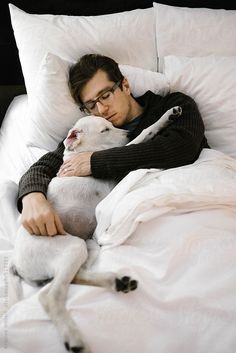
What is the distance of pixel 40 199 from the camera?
1.37 m

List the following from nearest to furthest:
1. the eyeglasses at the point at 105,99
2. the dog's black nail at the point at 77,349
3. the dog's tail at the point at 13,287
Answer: the dog's black nail at the point at 77,349 → the dog's tail at the point at 13,287 → the eyeglasses at the point at 105,99

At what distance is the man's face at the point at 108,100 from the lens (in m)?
1.67

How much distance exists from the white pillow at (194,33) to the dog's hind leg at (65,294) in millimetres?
1374

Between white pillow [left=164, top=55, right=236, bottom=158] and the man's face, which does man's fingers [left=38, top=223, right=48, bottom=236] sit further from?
white pillow [left=164, top=55, right=236, bottom=158]

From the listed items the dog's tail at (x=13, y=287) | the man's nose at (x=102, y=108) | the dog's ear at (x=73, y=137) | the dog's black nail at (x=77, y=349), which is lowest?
the dog's tail at (x=13, y=287)

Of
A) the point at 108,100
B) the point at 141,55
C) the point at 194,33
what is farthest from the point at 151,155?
the point at 194,33

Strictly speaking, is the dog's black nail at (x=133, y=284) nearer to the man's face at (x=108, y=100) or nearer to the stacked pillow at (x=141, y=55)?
the man's face at (x=108, y=100)

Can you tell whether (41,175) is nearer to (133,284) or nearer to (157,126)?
(157,126)

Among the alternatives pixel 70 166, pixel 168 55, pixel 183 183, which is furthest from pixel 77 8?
pixel 183 183

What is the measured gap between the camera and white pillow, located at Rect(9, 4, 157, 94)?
2.04m

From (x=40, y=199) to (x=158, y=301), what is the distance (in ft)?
1.87

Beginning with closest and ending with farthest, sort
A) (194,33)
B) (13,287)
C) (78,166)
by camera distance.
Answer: (13,287) → (78,166) → (194,33)

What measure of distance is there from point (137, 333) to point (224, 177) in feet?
1.99

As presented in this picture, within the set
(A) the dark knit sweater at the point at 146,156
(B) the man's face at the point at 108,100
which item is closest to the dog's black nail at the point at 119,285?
(A) the dark knit sweater at the point at 146,156
